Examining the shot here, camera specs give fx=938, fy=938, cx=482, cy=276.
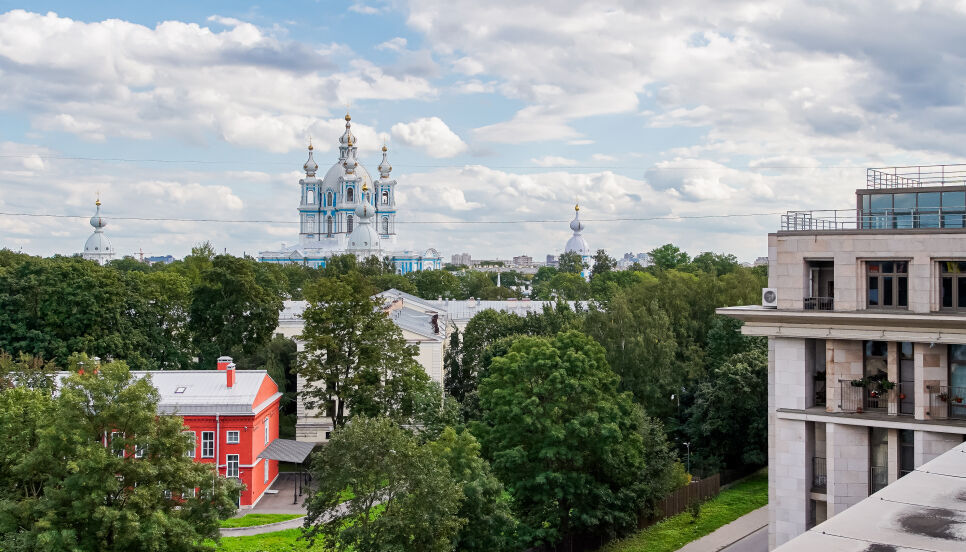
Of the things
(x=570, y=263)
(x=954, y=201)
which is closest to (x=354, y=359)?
(x=954, y=201)

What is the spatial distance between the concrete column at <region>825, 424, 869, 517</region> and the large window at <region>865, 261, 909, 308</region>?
121 inches

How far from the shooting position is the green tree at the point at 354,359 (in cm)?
3706

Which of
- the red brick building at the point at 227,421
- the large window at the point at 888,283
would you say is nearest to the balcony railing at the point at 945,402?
the large window at the point at 888,283

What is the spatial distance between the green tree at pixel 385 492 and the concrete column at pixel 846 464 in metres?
9.07

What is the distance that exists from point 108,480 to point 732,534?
66.7 feet

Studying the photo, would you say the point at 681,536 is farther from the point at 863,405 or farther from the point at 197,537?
the point at 197,537

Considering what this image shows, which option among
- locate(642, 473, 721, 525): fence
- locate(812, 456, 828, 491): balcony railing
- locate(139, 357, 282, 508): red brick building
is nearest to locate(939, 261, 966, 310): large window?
locate(812, 456, 828, 491): balcony railing

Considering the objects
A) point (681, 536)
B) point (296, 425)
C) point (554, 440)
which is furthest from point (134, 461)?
point (296, 425)

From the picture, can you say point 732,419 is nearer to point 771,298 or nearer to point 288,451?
point 771,298

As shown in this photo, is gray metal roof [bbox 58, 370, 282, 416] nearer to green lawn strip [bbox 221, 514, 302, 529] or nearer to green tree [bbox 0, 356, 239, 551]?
green lawn strip [bbox 221, 514, 302, 529]

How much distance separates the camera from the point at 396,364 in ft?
124

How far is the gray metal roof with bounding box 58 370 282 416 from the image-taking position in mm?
38594

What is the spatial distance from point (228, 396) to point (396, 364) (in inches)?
298

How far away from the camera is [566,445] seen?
99.8ft
